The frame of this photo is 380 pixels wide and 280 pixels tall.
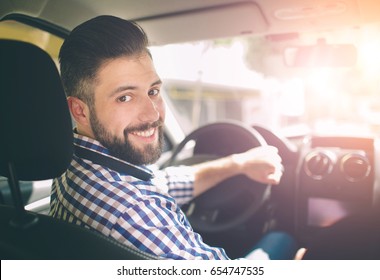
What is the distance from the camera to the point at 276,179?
5.99ft

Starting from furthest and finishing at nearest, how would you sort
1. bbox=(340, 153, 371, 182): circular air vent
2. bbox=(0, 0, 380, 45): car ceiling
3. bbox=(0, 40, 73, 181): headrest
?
bbox=(340, 153, 371, 182): circular air vent, bbox=(0, 0, 380, 45): car ceiling, bbox=(0, 40, 73, 181): headrest

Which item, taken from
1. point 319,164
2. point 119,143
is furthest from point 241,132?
point 119,143

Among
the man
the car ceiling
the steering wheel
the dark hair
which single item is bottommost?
the steering wheel

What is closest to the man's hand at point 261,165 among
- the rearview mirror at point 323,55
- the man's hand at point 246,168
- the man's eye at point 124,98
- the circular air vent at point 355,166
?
the man's hand at point 246,168

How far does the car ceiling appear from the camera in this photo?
145 centimetres

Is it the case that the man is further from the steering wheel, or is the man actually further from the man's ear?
the steering wheel

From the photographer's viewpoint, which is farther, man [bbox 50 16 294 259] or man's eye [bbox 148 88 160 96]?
man's eye [bbox 148 88 160 96]

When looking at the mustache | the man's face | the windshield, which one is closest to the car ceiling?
the windshield

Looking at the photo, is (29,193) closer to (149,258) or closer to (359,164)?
(149,258)

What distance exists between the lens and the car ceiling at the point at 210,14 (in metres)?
1.45

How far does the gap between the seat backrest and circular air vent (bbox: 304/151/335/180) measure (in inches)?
47.9

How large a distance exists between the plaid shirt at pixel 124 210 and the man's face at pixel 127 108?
6cm

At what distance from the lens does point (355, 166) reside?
1.94m
